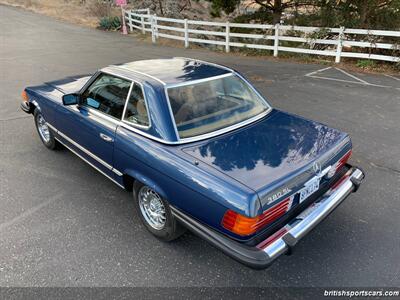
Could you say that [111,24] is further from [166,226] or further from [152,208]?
[166,226]

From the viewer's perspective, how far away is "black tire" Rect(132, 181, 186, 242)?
2871mm

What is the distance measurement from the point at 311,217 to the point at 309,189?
23 cm

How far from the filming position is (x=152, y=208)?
3160mm

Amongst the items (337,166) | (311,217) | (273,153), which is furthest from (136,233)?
(337,166)

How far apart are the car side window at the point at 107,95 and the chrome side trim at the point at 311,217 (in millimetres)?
1959

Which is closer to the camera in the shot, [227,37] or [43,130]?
[43,130]

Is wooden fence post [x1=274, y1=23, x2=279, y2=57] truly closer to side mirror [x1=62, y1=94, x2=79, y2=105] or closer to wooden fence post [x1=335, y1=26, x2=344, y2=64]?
wooden fence post [x1=335, y1=26, x2=344, y2=64]

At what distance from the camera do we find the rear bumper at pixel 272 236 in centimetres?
226

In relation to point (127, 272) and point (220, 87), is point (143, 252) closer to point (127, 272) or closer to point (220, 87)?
point (127, 272)

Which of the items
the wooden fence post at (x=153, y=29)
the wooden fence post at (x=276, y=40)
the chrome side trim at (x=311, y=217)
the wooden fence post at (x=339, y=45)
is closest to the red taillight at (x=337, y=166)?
the chrome side trim at (x=311, y=217)

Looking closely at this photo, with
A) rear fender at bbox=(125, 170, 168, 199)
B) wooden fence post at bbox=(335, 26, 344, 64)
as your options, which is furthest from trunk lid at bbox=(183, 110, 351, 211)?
wooden fence post at bbox=(335, 26, 344, 64)

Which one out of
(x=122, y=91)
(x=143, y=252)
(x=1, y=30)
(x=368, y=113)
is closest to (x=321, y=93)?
(x=368, y=113)

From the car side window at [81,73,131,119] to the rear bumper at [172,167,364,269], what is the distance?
1309 mm

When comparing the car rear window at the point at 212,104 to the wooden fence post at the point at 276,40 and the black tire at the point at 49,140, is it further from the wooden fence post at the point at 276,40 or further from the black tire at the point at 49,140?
the wooden fence post at the point at 276,40
